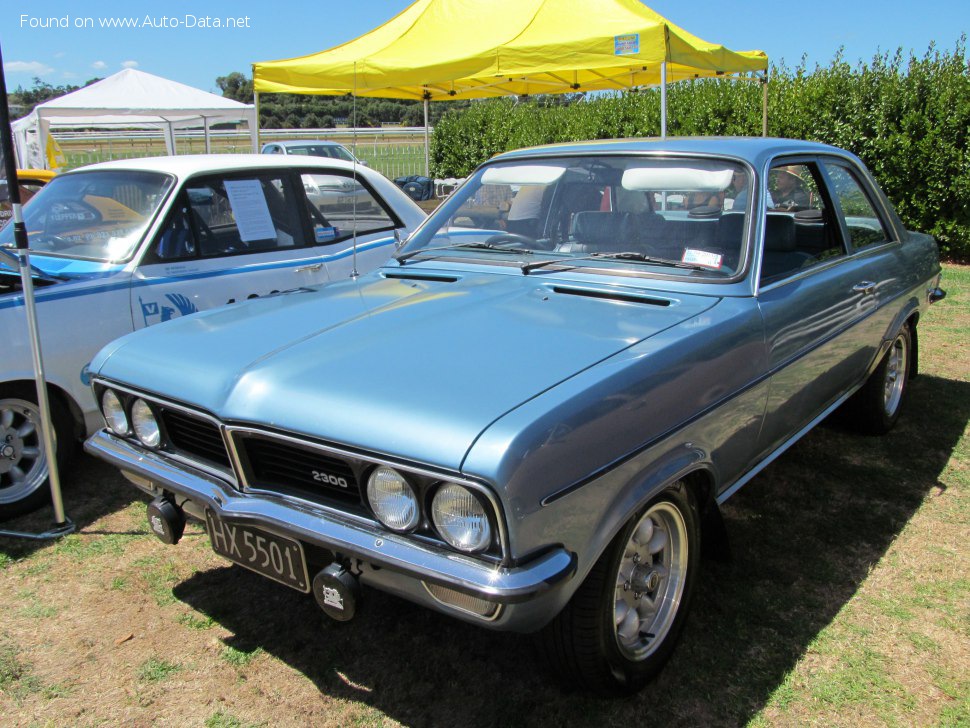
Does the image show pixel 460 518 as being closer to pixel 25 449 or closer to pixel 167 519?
pixel 167 519

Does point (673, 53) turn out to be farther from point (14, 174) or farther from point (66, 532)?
point (66, 532)

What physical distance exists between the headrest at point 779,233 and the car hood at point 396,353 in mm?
531

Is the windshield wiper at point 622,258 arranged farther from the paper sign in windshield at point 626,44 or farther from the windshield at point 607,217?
the paper sign in windshield at point 626,44

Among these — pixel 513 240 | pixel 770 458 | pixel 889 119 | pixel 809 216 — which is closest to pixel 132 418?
pixel 513 240

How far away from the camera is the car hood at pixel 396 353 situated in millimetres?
1957

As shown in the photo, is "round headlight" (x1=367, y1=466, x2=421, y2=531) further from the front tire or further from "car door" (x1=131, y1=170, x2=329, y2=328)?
"car door" (x1=131, y1=170, x2=329, y2=328)

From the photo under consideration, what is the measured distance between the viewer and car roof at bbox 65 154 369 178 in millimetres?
4445

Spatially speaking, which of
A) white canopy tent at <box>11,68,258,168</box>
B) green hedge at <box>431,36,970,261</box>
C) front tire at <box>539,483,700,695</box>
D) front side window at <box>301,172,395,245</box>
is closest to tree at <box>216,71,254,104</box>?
white canopy tent at <box>11,68,258,168</box>

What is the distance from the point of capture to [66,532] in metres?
3.52

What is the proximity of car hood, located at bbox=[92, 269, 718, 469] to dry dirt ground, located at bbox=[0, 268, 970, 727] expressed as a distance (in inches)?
38.5

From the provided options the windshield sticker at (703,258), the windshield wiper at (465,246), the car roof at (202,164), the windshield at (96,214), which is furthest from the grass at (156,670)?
the car roof at (202,164)

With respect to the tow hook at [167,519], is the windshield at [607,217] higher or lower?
higher

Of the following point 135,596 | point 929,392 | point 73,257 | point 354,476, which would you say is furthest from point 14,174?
point 929,392

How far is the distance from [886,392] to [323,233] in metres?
3.62
